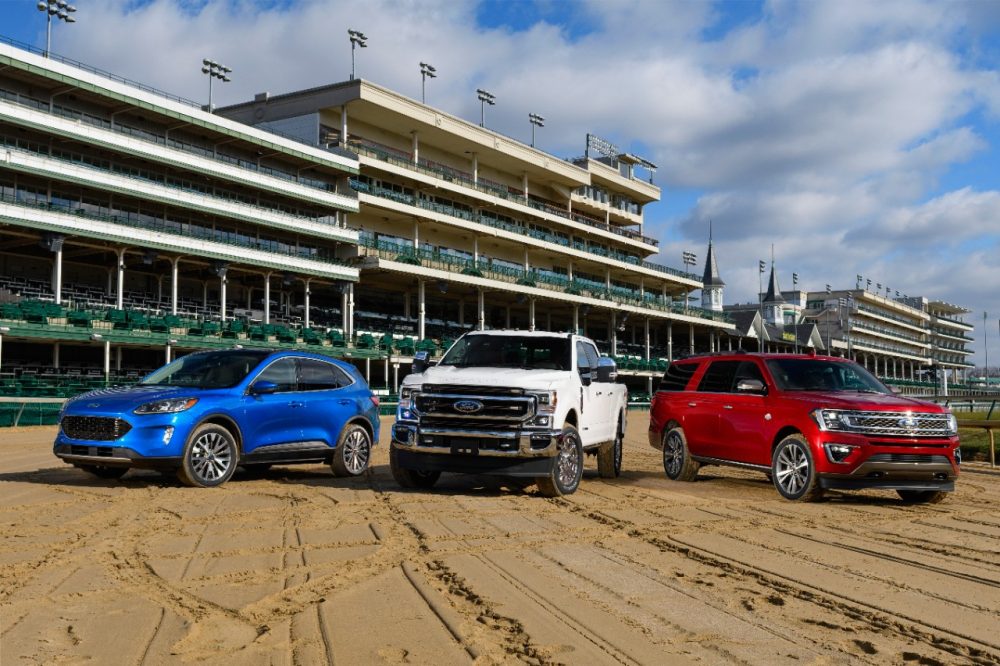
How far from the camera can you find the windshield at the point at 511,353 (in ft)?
39.1

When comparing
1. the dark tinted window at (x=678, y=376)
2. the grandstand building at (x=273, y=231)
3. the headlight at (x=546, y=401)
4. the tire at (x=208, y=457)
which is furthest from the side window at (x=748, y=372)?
the grandstand building at (x=273, y=231)

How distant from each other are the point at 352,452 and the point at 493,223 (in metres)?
47.4

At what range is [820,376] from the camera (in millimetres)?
12438

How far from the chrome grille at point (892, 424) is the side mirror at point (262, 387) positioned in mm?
6894

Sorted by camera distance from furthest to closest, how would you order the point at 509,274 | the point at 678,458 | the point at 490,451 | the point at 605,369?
the point at 509,274, the point at 678,458, the point at 605,369, the point at 490,451

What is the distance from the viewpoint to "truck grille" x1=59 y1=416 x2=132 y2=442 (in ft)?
36.0

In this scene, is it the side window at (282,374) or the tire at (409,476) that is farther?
the side window at (282,374)

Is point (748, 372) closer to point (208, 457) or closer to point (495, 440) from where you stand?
point (495, 440)

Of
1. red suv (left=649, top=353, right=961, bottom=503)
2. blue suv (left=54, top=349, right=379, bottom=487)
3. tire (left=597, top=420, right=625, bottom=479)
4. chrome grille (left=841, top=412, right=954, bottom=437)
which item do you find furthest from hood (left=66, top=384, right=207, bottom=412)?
chrome grille (left=841, top=412, right=954, bottom=437)

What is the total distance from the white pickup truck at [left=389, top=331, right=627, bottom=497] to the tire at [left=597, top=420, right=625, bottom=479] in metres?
1.43

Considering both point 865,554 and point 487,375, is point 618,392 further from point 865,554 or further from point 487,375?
point 865,554

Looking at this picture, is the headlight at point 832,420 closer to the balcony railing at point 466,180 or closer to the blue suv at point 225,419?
the blue suv at point 225,419

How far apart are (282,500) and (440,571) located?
14.5ft

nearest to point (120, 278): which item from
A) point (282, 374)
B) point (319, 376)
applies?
point (319, 376)
